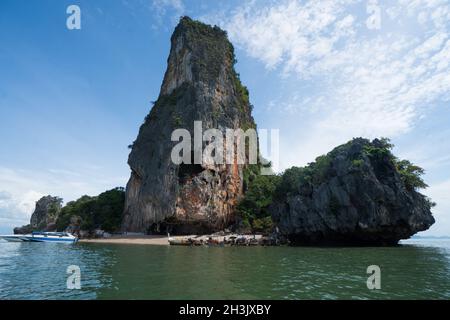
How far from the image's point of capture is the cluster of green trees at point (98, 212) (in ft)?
194

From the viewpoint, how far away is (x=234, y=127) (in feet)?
198

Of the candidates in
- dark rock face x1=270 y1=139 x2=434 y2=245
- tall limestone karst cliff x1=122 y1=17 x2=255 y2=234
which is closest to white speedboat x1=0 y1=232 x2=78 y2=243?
tall limestone karst cliff x1=122 y1=17 x2=255 y2=234

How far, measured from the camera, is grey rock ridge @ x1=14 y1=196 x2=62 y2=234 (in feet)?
254

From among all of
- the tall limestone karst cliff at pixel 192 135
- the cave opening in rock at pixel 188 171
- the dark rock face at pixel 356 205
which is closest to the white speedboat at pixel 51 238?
the tall limestone karst cliff at pixel 192 135

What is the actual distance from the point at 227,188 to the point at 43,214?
210ft

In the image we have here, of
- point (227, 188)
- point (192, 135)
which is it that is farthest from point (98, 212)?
point (227, 188)

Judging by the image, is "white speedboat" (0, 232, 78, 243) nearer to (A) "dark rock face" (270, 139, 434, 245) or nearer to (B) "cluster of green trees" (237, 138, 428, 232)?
(B) "cluster of green trees" (237, 138, 428, 232)

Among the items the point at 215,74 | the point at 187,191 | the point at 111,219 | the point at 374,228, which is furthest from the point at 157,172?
the point at 374,228

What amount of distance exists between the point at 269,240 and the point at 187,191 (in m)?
18.1

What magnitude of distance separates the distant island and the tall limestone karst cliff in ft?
0.65

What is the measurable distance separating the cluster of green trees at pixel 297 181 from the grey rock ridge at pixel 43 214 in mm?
56014

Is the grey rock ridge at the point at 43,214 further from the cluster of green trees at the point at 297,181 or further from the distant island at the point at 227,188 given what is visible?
the cluster of green trees at the point at 297,181

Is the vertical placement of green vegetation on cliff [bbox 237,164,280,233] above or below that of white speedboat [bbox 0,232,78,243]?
above

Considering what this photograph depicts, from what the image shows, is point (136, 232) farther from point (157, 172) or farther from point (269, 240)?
point (269, 240)
